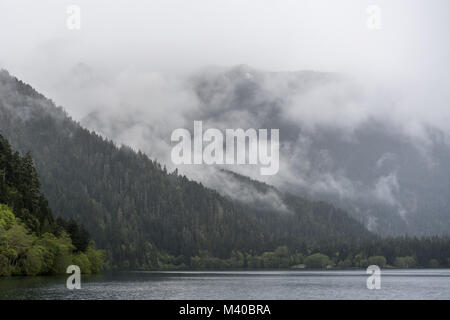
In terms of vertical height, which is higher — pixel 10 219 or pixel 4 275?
pixel 10 219
